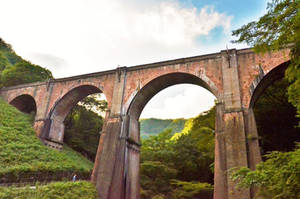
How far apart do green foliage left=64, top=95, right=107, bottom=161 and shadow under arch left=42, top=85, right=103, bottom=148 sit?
5.18 m

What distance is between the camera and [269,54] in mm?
11516

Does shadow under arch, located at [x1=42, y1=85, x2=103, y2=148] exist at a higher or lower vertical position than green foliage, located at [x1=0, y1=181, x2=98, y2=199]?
higher

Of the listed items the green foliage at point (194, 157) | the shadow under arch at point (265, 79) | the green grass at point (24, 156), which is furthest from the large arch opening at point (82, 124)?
the shadow under arch at point (265, 79)

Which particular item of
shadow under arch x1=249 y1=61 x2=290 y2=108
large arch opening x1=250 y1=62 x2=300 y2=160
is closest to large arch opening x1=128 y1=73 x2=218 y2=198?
shadow under arch x1=249 y1=61 x2=290 y2=108

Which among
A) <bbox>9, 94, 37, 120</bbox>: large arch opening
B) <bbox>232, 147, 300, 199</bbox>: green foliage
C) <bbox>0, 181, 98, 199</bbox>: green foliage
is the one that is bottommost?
<bbox>0, 181, 98, 199</bbox>: green foliage

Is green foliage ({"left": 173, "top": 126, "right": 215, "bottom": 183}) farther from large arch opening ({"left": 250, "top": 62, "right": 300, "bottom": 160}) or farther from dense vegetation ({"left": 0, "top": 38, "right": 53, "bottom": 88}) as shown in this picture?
dense vegetation ({"left": 0, "top": 38, "right": 53, "bottom": 88})

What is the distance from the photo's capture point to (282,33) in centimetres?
480

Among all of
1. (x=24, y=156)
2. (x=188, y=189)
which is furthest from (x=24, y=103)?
(x=188, y=189)

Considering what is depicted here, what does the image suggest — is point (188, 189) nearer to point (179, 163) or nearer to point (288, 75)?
point (179, 163)

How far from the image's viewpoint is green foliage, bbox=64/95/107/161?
78.2ft

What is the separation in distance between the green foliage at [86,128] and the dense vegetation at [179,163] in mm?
8600

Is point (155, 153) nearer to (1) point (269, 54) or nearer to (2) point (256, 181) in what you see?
(1) point (269, 54)

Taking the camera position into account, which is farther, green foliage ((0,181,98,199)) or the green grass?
the green grass

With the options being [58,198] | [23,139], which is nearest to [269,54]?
[58,198]
